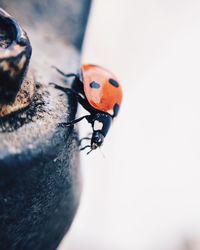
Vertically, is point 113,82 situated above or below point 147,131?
above

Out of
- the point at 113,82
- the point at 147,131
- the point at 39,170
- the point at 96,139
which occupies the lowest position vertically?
the point at 147,131

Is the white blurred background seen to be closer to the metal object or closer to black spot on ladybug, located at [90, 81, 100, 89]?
black spot on ladybug, located at [90, 81, 100, 89]

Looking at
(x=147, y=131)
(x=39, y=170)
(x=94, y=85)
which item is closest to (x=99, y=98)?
(x=94, y=85)

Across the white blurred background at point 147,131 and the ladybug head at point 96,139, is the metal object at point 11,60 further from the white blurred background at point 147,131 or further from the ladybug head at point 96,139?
the white blurred background at point 147,131

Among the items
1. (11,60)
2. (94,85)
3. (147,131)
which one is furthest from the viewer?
(147,131)

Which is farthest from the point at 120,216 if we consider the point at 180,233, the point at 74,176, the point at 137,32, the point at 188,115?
the point at 74,176

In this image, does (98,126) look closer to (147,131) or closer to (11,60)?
(11,60)
